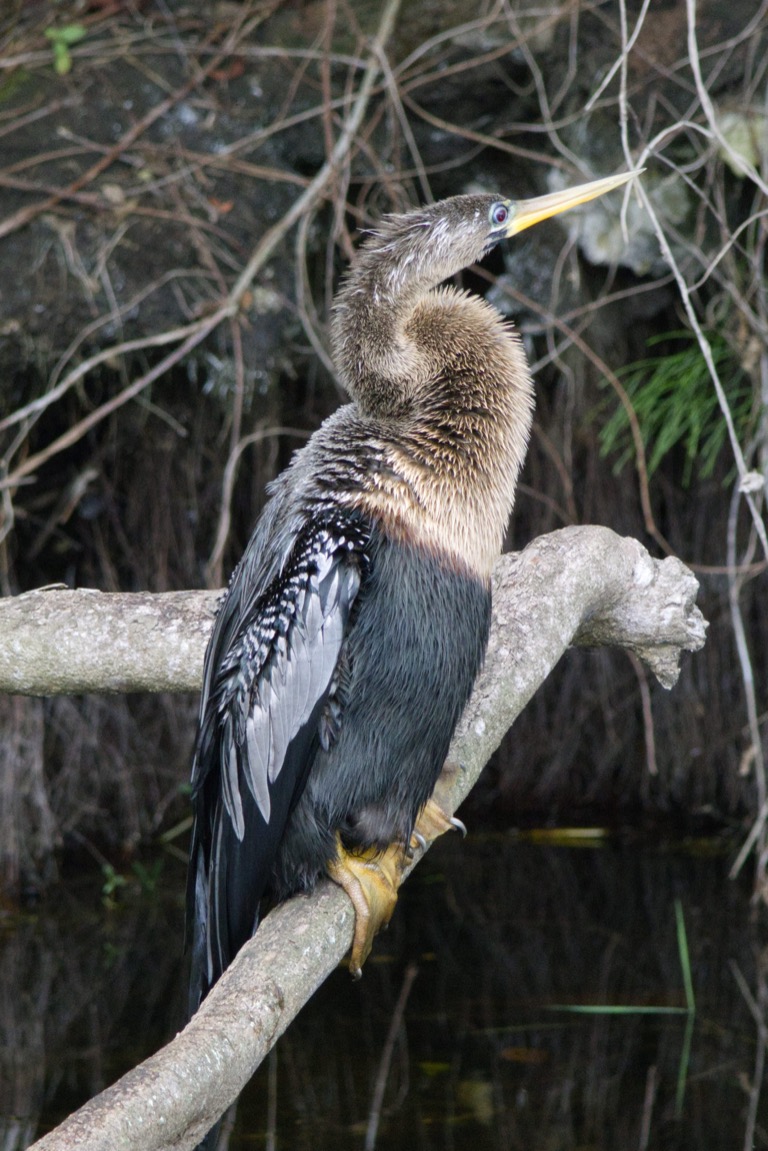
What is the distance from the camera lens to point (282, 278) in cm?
351

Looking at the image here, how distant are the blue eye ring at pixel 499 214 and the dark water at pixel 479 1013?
81.2 inches

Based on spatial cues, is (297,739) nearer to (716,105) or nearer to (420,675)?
(420,675)

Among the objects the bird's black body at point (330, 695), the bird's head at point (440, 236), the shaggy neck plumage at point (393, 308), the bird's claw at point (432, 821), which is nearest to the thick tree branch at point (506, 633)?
the bird's claw at point (432, 821)

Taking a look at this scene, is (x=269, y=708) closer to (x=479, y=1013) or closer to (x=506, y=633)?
(x=506, y=633)

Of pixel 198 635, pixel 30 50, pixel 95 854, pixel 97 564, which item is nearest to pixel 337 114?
pixel 30 50

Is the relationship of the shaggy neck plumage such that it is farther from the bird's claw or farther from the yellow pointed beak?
the bird's claw

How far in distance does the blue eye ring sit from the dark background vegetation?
2.94 ft

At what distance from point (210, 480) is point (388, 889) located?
2.43 m

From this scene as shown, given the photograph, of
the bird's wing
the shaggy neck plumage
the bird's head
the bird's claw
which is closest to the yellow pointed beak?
the bird's head

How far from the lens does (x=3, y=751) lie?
3953 millimetres

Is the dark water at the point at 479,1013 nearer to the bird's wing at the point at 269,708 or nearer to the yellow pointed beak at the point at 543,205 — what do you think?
the bird's wing at the point at 269,708

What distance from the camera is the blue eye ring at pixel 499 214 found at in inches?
84.2

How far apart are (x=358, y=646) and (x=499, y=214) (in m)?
0.84

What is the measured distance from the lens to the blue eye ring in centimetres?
214
